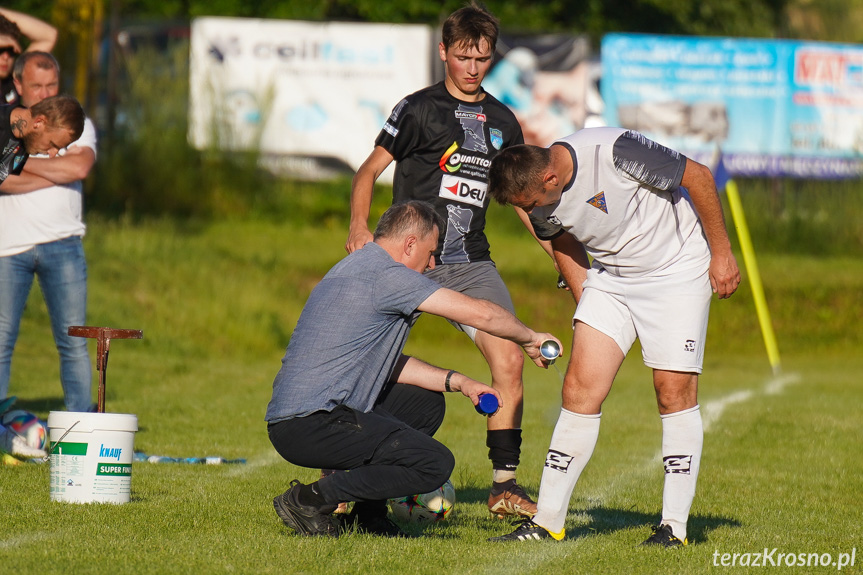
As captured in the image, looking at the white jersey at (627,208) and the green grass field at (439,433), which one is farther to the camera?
the white jersey at (627,208)

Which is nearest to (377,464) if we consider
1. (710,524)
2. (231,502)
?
(231,502)

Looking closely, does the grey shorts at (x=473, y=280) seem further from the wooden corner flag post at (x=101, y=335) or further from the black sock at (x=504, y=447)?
the wooden corner flag post at (x=101, y=335)

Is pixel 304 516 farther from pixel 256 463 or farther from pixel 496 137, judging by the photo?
pixel 256 463

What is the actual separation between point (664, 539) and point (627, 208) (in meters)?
1.56

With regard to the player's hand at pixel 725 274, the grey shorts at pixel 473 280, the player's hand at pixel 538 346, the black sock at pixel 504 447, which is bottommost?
the black sock at pixel 504 447

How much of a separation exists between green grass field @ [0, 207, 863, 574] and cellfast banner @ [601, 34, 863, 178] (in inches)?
96.6

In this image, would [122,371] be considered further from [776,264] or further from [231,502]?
[776,264]

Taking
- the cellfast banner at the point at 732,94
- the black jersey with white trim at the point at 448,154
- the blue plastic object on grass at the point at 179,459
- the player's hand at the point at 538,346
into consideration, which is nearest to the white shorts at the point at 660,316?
the player's hand at the point at 538,346

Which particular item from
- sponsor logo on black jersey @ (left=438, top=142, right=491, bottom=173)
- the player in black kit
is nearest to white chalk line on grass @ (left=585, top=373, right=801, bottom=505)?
the player in black kit

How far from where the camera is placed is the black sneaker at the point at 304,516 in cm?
558

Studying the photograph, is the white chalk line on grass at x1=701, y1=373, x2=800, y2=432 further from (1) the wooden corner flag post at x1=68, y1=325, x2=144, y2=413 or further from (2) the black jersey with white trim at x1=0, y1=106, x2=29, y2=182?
(2) the black jersey with white trim at x1=0, y1=106, x2=29, y2=182

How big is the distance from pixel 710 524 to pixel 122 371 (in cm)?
884

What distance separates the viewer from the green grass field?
5.30m

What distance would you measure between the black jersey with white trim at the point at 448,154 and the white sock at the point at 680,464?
1.74m
